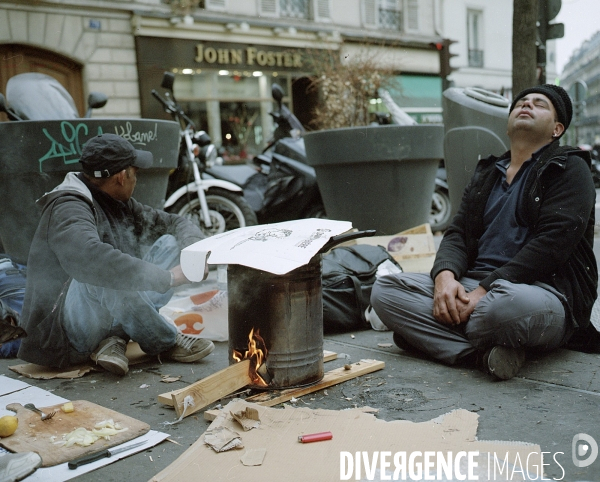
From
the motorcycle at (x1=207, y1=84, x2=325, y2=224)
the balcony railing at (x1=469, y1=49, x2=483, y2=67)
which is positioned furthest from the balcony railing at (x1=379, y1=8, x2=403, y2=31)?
the motorcycle at (x1=207, y1=84, x2=325, y2=224)

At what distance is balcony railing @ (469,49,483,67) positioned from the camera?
20641 millimetres

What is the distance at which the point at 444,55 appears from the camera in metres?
17.9

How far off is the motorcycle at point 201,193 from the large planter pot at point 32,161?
1916 millimetres

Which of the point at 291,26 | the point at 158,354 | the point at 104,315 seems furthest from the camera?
the point at 291,26

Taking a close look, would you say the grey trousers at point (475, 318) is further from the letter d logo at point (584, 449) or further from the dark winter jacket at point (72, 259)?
the dark winter jacket at point (72, 259)

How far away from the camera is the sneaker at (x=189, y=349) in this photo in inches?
123

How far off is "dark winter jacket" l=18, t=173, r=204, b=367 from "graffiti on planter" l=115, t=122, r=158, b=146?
3.09ft

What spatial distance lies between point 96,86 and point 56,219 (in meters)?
9.87

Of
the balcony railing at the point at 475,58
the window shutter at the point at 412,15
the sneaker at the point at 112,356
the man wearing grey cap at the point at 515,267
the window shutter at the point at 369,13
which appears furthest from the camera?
the balcony railing at the point at 475,58

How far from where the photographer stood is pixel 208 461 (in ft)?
6.32

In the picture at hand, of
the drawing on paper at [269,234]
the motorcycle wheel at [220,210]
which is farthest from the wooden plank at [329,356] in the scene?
the motorcycle wheel at [220,210]

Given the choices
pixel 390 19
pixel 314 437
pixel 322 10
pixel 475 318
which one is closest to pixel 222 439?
pixel 314 437

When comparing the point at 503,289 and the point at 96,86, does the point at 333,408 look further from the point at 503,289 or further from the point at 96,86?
the point at 96,86

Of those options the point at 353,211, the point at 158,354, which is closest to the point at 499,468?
the point at 158,354
